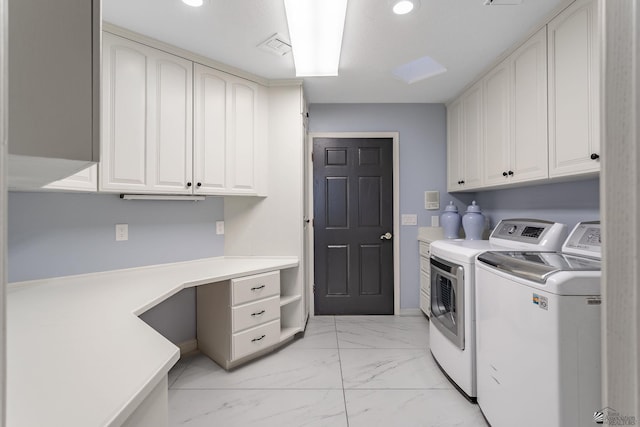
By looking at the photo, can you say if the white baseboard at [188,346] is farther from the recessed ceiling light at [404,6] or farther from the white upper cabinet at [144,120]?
the recessed ceiling light at [404,6]

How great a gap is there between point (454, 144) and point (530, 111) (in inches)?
43.5

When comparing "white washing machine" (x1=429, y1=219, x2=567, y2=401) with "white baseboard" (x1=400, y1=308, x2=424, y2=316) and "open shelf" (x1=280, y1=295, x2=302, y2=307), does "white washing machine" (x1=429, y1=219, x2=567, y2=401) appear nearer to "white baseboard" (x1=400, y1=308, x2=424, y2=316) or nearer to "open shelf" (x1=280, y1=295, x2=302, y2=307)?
"white baseboard" (x1=400, y1=308, x2=424, y2=316)

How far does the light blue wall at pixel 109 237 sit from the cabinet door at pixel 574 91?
258cm

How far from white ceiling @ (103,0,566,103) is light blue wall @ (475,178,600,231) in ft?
3.62

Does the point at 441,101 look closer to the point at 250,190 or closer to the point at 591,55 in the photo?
the point at 591,55

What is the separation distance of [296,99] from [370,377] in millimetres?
2413

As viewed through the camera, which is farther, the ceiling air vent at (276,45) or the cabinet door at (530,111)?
the ceiling air vent at (276,45)

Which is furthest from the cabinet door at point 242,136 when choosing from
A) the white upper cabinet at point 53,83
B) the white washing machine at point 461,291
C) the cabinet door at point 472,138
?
the cabinet door at point 472,138

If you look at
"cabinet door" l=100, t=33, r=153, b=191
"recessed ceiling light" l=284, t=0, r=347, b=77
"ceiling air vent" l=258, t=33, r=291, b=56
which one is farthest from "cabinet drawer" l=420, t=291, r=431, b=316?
"cabinet door" l=100, t=33, r=153, b=191

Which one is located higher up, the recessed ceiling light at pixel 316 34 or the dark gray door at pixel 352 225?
the recessed ceiling light at pixel 316 34

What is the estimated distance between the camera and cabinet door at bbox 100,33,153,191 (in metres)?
1.77

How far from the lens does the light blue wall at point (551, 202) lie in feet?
5.82

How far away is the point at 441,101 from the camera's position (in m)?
3.14

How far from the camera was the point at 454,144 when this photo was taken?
3.00 meters
